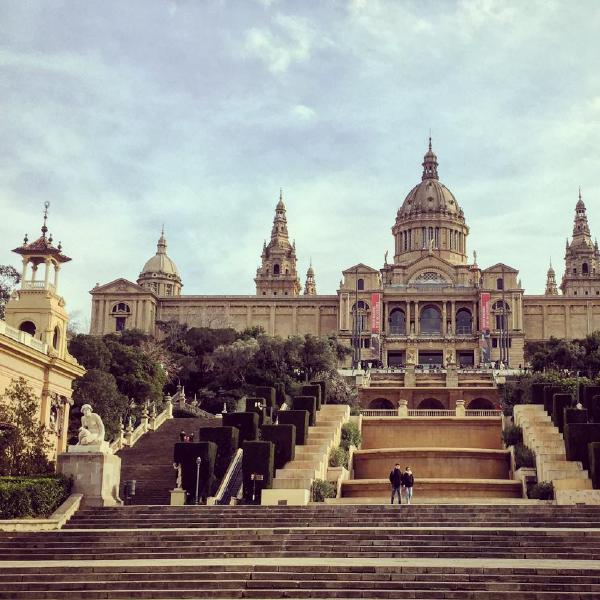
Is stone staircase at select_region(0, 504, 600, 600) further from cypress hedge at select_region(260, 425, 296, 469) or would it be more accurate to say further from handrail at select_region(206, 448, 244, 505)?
cypress hedge at select_region(260, 425, 296, 469)

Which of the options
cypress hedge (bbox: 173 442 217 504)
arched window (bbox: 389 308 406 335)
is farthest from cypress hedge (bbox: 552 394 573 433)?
arched window (bbox: 389 308 406 335)

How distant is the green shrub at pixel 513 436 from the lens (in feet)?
153

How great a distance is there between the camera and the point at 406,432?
168 feet

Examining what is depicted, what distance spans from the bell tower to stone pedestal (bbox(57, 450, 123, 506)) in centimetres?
1569

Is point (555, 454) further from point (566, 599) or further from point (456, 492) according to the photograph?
point (566, 599)

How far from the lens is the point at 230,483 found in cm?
3881

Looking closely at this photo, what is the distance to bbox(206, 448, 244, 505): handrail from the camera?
121ft

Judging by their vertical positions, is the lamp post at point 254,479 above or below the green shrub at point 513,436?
below

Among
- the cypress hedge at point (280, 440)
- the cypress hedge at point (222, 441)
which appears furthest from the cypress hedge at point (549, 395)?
the cypress hedge at point (222, 441)

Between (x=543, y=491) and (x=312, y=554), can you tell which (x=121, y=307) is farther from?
(x=312, y=554)

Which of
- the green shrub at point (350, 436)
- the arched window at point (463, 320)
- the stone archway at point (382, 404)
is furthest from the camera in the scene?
the arched window at point (463, 320)

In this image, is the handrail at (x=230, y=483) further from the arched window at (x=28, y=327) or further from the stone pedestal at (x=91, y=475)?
the arched window at (x=28, y=327)

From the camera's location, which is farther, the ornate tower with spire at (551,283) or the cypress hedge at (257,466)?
the ornate tower with spire at (551,283)

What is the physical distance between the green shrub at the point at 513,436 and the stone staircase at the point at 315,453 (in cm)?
757
